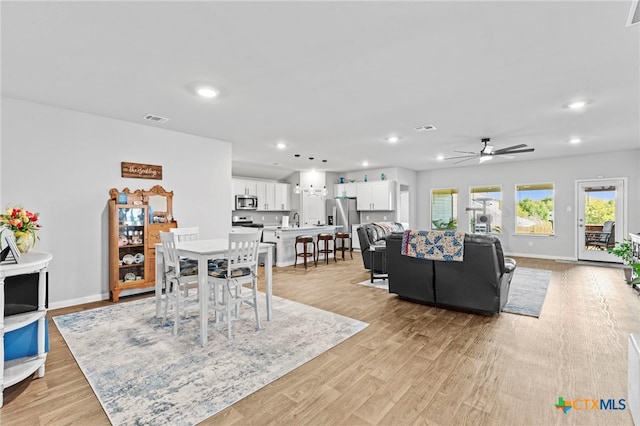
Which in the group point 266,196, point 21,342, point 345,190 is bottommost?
point 21,342

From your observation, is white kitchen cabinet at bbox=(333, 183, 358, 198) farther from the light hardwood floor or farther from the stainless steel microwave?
the light hardwood floor

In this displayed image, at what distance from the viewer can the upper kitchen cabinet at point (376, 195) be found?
8.83 meters

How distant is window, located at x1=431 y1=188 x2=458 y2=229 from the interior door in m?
2.84

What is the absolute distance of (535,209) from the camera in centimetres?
793

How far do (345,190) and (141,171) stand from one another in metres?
6.33

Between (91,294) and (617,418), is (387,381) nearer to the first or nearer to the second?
(617,418)

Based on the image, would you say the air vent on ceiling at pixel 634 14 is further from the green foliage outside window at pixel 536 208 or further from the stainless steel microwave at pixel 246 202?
the stainless steel microwave at pixel 246 202

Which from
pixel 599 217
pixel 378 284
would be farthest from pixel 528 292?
pixel 599 217

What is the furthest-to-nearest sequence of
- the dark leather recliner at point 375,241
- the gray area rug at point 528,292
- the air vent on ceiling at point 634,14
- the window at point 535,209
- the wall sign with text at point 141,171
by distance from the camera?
the window at point 535,209 < the dark leather recliner at point 375,241 < the wall sign with text at point 141,171 < the gray area rug at point 528,292 < the air vent on ceiling at point 634,14

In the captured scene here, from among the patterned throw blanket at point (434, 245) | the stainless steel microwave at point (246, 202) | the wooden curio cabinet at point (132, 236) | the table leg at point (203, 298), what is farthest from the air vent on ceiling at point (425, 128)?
the stainless steel microwave at point (246, 202)

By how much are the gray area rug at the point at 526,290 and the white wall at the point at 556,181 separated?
202cm

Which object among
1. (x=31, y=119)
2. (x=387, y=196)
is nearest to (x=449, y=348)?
(x=31, y=119)

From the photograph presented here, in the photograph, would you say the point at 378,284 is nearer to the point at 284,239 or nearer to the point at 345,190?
the point at 284,239

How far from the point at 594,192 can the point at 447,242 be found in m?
6.16
